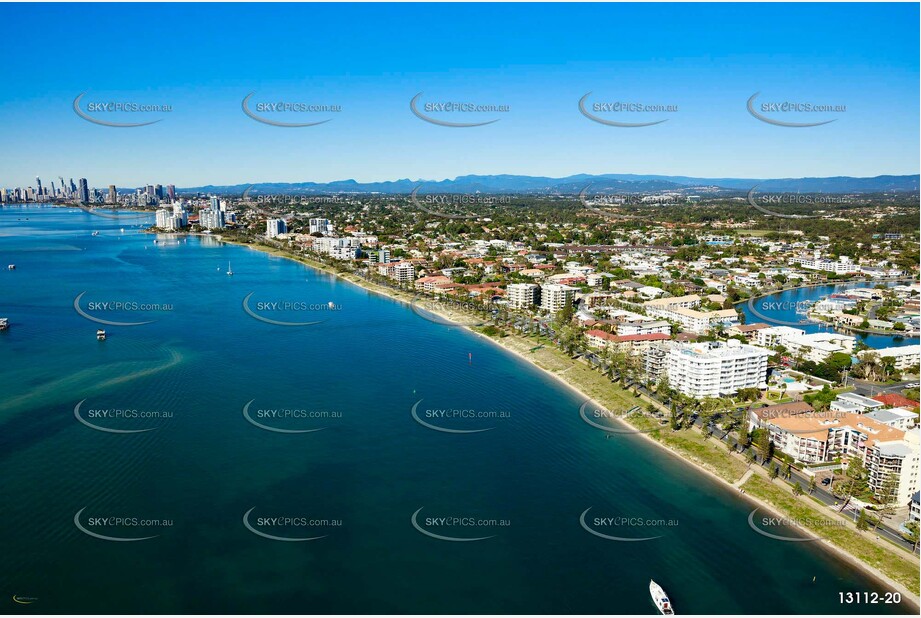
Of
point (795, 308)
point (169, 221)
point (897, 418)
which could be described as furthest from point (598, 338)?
point (169, 221)

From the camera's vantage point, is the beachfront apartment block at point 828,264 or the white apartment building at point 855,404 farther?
the beachfront apartment block at point 828,264

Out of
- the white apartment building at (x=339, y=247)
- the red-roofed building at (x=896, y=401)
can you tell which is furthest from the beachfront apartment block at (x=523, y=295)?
the white apartment building at (x=339, y=247)

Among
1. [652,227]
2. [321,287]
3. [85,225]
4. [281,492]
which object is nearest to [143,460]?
[281,492]

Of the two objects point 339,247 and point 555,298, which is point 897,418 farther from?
point 339,247

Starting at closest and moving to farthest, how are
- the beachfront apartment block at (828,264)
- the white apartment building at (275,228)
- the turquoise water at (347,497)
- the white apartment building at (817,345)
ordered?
1. the turquoise water at (347,497)
2. the white apartment building at (817,345)
3. the beachfront apartment block at (828,264)
4. the white apartment building at (275,228)

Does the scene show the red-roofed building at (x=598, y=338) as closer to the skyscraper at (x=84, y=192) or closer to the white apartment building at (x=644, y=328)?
the white apartment building at (x=644, y=328)

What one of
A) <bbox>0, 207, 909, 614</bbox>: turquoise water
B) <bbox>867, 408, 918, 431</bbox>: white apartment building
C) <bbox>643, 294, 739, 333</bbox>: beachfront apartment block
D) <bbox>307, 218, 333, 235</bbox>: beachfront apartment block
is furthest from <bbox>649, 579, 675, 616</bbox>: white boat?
<bbox>307, 218, 333, 235</bbox>: beachfront apartment block

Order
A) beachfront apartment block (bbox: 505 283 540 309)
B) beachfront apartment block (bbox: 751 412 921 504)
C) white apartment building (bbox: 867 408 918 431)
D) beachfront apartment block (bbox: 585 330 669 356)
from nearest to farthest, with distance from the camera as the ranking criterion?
beachfront apartment block (bbox: 751 412 921 504)
white apartment building (bbox: 867 408 918 431)
beachfront apartment block (bbox: 585 330 669 356)
beachfront apartment block (bbox: 505 283 540 309)

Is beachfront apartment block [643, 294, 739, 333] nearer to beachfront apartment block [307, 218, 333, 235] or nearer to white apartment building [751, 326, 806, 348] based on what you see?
white apartment building [751, 326, 806, 348]

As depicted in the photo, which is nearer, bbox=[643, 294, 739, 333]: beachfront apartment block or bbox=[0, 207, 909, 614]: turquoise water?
bbox=[0, 207, 909, 614]: turquoise water
